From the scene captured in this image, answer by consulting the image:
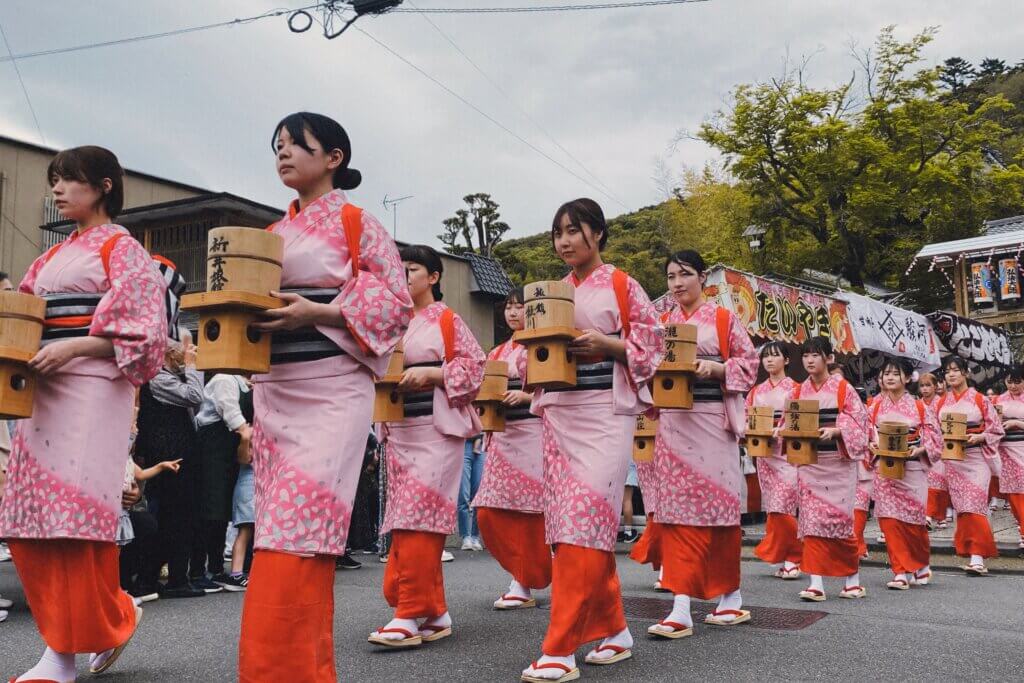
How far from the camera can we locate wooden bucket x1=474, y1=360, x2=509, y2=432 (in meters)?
5.82

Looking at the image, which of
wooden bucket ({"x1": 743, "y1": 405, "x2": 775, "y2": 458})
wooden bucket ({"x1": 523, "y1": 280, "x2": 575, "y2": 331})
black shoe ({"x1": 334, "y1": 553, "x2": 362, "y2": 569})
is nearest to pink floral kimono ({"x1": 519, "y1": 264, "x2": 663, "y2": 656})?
wooden bucket ({"x1": 523, "y1": 280, "x2": 575, "y2": 331})

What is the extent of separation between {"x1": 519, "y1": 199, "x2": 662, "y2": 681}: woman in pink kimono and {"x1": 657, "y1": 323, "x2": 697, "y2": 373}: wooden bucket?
0.67 metres

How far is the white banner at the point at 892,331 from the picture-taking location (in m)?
15.5

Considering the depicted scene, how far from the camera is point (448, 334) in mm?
5062

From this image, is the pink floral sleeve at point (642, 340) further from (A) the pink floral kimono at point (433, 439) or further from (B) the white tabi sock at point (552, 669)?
(B) the white tabi sock at point (552, 669)

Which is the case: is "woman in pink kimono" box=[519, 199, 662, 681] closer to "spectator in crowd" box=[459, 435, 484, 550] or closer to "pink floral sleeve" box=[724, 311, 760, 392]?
"pink floral sleeve" box=[724, 311, 760, 392]

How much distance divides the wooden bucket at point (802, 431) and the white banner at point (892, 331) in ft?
30.3

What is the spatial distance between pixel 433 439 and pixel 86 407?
75.8 inches

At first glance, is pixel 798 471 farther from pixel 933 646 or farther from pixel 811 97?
pixel 811 97

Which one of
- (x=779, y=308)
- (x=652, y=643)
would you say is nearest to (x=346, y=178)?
(x=652, y=643)

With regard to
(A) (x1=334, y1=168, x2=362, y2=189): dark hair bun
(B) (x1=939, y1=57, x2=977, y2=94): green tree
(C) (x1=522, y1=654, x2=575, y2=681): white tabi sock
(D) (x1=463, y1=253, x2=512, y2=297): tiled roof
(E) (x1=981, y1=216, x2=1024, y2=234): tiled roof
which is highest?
(B) (x1=939, y1=57, x2=977, y2=94): green tree

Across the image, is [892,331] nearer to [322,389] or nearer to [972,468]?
[972,468]

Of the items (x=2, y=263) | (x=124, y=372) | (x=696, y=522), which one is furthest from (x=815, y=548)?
(x=2, y=263)

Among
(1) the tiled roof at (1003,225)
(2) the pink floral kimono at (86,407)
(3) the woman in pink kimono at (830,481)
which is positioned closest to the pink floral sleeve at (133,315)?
(2) the pink floral kimono at (86,407)
